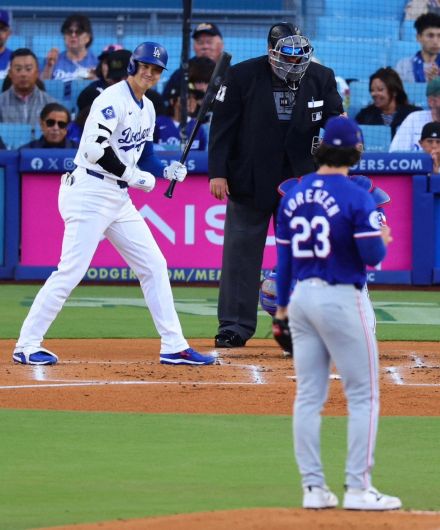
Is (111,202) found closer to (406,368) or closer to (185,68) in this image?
(406,368)

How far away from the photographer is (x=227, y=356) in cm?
980

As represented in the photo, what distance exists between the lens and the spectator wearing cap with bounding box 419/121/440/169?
47.6ft

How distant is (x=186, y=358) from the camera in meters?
9.23

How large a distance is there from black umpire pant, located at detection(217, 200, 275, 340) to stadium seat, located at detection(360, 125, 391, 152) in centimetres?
547

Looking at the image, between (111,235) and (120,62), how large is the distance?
642 cm

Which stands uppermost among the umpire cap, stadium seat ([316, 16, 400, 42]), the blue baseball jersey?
stadium seat ([316, 16, 400, 42])

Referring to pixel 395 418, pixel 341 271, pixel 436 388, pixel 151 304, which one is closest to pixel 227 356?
pixel 151 304

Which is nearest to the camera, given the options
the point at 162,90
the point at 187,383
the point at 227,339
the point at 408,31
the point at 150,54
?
the point at 187,383

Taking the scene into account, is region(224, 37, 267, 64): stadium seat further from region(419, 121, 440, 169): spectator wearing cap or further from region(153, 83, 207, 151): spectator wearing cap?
region(419, 121, 440, 169): spectator wearing cap

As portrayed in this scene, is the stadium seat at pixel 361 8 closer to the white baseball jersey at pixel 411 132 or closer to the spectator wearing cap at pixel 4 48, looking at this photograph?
the white baseball jersey at pixel 411 132

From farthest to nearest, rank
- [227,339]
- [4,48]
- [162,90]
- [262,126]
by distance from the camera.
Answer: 1. [162,90]
2. [4,48]
3. [227,339]
4. [262,126]

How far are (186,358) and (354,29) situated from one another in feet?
33.8

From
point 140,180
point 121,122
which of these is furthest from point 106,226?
point 121,122

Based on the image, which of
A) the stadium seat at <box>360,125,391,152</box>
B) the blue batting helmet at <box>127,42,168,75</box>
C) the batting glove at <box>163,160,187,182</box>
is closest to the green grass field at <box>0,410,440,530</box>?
the batting glove at <box>163,160,187,182</box>
